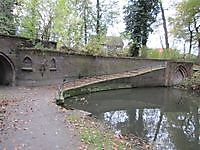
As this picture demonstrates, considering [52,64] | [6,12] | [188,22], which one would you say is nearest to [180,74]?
[188,22]

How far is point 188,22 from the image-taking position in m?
36.2

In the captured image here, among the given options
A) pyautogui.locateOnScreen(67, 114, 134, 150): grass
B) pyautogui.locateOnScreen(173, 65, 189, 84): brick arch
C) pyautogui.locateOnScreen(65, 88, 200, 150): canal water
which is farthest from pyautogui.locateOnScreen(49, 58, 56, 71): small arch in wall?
pyautogui.locateOnScreen(173, 65, 189, 84): brick arch

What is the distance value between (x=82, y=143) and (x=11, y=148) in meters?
1.71

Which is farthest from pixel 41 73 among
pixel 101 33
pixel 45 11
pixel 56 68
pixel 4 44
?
pixel 101 33

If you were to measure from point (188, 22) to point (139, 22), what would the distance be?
26.1 feet

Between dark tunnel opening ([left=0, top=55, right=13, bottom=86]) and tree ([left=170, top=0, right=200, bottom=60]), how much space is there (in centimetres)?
2262

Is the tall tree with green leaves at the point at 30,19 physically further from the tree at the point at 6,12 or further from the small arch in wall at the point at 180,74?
the small arch in wall at the point at 180,74

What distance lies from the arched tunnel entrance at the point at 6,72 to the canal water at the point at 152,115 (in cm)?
446

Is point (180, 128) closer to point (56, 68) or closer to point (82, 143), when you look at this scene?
point (82, 143)

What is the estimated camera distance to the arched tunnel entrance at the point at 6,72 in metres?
18.4

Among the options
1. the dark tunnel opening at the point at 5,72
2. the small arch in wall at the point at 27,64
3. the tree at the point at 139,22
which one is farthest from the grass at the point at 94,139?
the tree at the point at 139,22

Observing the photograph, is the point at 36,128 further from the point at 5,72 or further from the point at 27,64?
the point at 5,72

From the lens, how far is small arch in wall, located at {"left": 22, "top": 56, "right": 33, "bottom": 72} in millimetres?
18781

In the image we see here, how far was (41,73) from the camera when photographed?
1955cm
